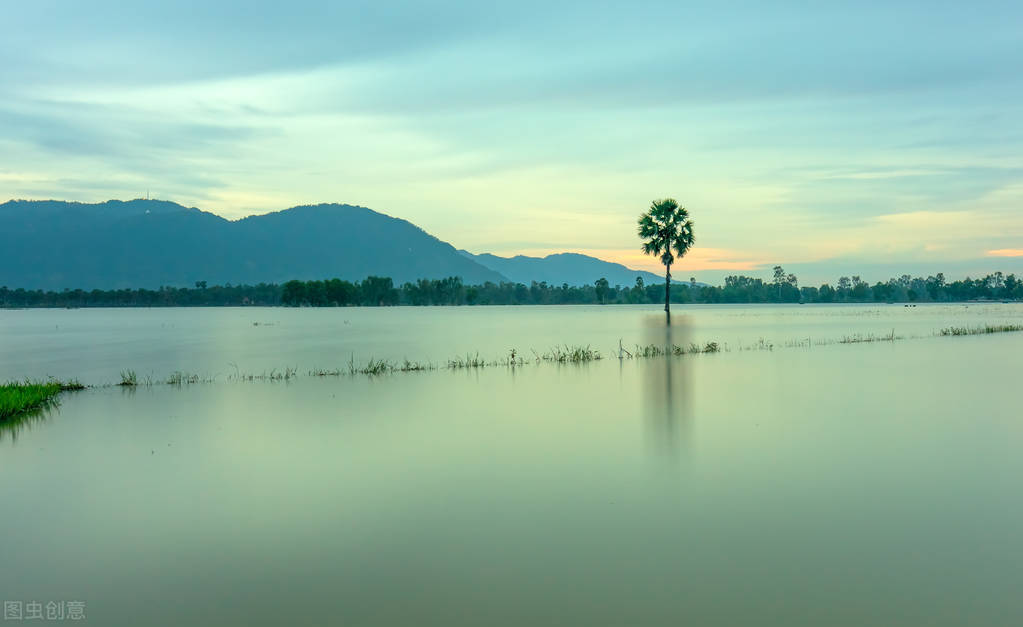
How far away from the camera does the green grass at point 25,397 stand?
781 inches

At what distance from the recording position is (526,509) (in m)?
10.1

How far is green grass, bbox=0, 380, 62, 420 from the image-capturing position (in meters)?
19.8

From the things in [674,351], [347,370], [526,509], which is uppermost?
[674,351]

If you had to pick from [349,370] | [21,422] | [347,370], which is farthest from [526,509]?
[347,370]

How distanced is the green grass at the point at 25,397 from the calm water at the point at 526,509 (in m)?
1.13

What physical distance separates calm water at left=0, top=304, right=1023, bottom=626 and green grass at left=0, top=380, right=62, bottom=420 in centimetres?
113

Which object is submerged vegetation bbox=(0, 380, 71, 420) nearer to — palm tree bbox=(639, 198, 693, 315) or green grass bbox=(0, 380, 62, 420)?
green grass bbox=(0, 380, 62, 420)

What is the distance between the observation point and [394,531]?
363 inches

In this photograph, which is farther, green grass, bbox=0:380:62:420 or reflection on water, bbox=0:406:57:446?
green grass, bbox=0:380:62:420

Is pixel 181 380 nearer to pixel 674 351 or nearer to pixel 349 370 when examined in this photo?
pixel 349 370

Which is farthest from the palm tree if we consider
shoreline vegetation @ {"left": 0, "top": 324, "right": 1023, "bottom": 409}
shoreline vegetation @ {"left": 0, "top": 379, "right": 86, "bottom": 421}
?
shoreline vegetation @ {"left": 0, "top": 379, "right": 86, "bottom": 421}

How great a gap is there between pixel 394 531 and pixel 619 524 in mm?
3078

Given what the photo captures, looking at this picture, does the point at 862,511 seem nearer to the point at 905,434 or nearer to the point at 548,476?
the point at 548,476

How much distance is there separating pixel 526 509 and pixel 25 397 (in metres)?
18.7
